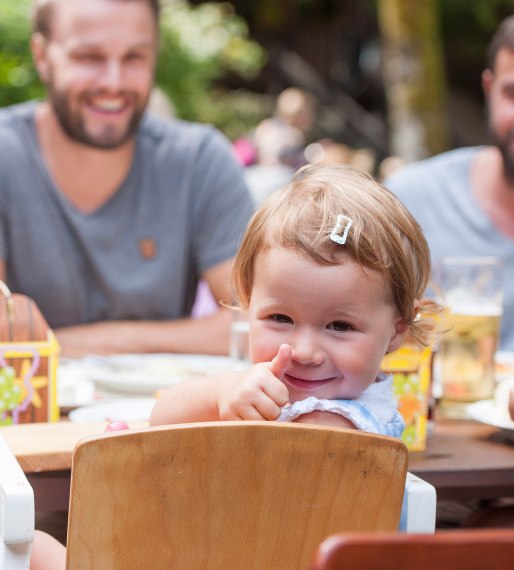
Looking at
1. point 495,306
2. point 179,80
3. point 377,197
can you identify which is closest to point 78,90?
point 495,306

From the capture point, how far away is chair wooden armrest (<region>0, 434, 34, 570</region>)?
119 cm

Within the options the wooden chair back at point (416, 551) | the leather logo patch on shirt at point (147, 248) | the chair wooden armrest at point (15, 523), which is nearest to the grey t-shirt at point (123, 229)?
the leather logo patch on shirt at point (147, 248)

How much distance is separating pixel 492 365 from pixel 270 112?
13.5m

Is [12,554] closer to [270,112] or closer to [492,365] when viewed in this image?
[492,365]

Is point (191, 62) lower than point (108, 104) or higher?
higher

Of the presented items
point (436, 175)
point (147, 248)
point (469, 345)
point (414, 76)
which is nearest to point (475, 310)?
point (469, 345)

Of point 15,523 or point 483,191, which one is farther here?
point 483,191

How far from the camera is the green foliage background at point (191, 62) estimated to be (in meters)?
8.32

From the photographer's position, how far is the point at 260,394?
1.34m

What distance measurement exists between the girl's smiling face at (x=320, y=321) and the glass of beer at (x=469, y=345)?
2.30ft

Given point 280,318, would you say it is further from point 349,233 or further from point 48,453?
point 48,453

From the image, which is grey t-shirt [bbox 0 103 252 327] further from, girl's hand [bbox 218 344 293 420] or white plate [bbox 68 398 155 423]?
girl's hand [bbox 218 344 293 420]

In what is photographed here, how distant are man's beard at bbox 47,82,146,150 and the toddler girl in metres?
1.67

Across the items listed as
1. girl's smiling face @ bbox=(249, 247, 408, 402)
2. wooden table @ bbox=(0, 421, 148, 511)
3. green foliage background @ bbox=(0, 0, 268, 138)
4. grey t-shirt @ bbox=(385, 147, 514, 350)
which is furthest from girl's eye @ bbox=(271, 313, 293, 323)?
green foliage background @ bbox=(0, 0, 268, 138)
